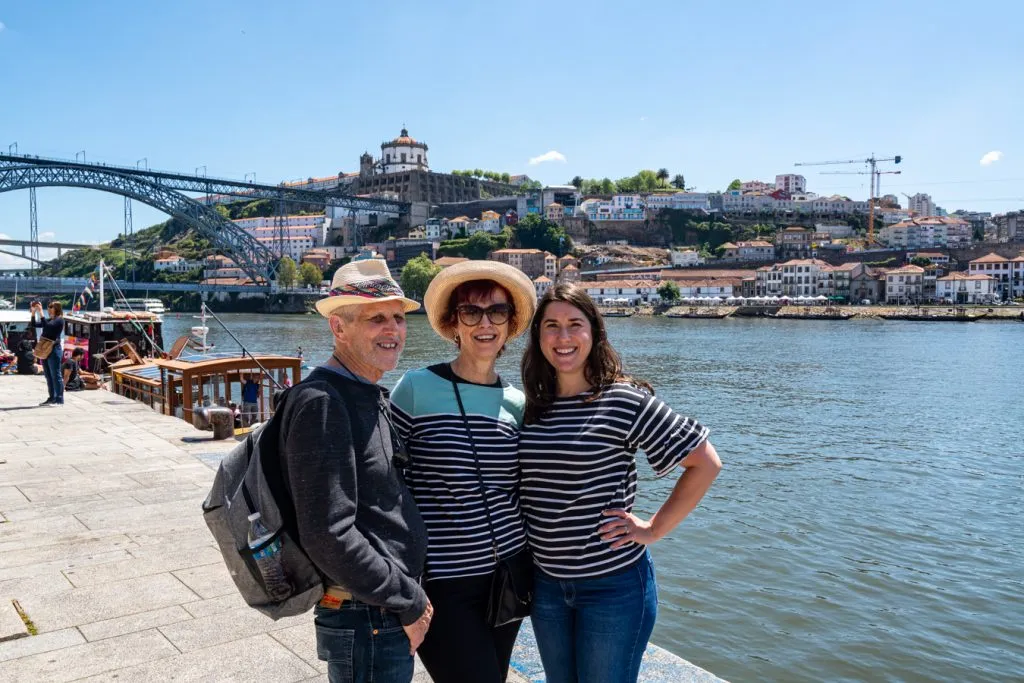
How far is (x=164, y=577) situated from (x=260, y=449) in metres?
2.11

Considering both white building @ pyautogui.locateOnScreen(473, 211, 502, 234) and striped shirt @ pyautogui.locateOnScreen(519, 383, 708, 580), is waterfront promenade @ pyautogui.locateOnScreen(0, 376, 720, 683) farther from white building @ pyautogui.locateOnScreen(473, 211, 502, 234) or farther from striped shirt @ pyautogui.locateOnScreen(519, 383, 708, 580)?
white building @ pyautogui.locateOnScreen(473, 211, 502, 234)

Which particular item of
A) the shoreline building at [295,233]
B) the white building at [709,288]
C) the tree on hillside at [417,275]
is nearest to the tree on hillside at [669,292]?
the white building at [709,288]

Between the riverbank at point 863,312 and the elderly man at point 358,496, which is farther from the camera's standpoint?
the riverbank at point 863,312

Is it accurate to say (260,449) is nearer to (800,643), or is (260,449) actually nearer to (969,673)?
(800,643)

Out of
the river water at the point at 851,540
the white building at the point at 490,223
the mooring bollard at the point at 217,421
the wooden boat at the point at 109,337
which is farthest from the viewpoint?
the white building at the point at 490,223

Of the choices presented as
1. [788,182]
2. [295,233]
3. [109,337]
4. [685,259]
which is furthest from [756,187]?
[109,337]

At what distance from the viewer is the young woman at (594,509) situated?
170 cm

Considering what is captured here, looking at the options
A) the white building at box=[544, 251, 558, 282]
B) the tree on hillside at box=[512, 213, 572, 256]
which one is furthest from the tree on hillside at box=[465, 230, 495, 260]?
the white building at box=[544, 251, 558, 282]

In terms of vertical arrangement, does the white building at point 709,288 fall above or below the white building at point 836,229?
below

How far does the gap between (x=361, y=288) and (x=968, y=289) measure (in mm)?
77424

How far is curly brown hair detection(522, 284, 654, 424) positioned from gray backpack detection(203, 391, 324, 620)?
54 cm

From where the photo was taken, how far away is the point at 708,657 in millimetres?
5145

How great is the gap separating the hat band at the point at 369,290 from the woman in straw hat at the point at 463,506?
0.19m

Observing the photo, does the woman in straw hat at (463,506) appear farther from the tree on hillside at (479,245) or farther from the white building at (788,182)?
the white building at (788,182)
